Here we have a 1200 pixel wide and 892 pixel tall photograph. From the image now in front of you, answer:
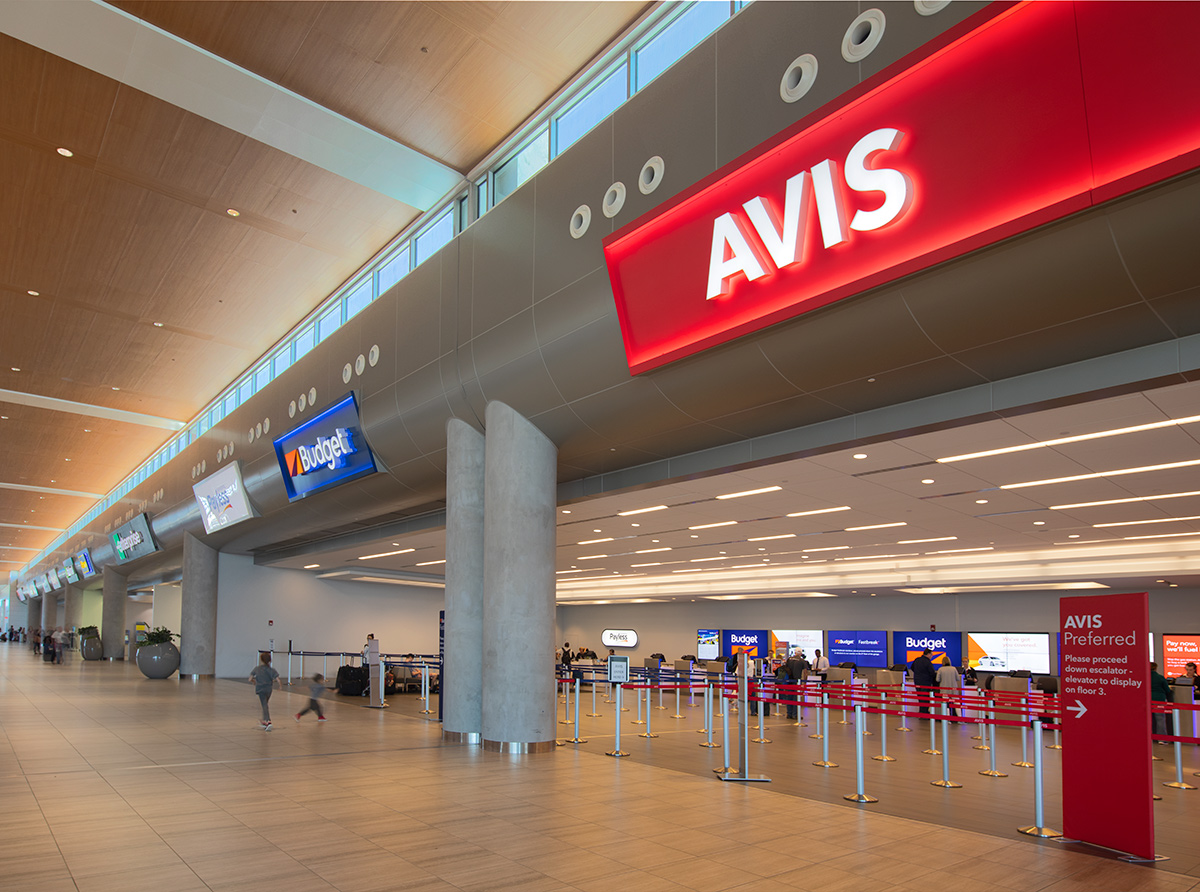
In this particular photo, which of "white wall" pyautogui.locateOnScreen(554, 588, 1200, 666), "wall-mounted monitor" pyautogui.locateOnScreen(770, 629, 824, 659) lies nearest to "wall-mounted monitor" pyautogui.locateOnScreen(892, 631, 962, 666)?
"white wall" pyautogui.locateOnScreen(554, 588, 1200, 666)

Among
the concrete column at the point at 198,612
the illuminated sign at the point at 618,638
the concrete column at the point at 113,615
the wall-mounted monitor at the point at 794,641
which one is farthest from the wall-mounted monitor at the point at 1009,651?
A: the concrete column at the point at 113,615

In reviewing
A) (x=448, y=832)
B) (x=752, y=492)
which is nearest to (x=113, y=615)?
(x=752, y=492)

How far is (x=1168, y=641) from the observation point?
77.0 feet

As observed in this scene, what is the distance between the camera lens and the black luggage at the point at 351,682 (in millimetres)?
22938

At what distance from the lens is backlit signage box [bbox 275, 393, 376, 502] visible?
16.3 meters

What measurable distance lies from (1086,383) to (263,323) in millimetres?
20559

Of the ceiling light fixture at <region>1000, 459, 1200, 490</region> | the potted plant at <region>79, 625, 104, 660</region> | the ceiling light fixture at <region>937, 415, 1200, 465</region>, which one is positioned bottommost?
the potted plant at <region>79, 625, 104, 660</region>

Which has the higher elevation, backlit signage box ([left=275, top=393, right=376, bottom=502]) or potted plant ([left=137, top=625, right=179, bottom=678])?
backlit signage box ([left=275, top=393, right=376, bottom=502])

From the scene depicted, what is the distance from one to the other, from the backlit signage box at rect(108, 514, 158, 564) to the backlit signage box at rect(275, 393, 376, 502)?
58.2 ft

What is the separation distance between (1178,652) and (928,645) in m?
7.17

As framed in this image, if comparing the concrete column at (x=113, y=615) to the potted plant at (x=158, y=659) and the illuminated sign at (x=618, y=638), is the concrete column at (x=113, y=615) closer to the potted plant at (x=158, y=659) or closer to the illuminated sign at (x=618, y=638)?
the potted plant at (x=158, y=659)

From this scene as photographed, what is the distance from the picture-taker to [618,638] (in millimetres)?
42438

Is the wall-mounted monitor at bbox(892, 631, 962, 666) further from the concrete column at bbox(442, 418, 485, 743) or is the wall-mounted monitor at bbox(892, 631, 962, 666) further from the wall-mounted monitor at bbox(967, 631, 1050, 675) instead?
the concrete column at bbox(442, 418, 485, 743)

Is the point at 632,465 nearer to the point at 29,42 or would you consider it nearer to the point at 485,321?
the point at 485,321
